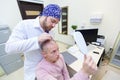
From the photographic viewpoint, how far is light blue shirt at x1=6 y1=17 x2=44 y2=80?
2.05ft

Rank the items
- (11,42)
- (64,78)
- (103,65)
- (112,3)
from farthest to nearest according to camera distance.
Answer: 1. (103,65)
2. (112,3)
3. (64,78)
4. (11,42)

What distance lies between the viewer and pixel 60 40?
141 inches

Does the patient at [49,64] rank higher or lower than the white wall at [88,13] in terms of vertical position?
lower

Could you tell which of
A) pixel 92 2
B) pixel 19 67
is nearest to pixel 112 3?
pixel 92 2

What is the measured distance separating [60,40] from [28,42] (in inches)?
117

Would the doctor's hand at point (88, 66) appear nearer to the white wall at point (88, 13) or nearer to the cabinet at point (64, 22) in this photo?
the white wall at point (88, 13)

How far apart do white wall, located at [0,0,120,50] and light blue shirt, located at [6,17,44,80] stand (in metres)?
1.97

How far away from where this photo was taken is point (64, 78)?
936 mm

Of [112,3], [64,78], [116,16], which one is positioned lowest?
[64,78]

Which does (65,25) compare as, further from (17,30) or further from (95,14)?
(17,30)

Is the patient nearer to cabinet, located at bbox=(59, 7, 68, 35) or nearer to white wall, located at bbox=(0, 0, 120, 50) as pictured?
white wall, located at bbox=(0, 0, 120, 50)

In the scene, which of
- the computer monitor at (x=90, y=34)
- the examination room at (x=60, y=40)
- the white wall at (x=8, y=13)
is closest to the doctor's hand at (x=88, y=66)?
the examination room at (x=60, y=40)

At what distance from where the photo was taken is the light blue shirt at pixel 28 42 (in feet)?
2.05

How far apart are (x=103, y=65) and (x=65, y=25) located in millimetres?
1843
